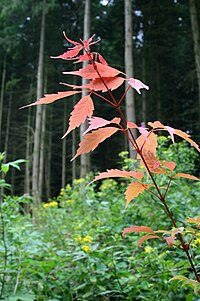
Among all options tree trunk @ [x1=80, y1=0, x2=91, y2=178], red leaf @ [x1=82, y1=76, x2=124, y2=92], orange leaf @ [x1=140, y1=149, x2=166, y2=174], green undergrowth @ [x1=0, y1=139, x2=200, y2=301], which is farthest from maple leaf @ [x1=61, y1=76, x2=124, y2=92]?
tree trunk @ [x1=80, y1=0, x2=91, y2=178]

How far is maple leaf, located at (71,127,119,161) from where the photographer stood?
2.10 ft

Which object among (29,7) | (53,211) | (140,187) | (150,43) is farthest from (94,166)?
(140,187)

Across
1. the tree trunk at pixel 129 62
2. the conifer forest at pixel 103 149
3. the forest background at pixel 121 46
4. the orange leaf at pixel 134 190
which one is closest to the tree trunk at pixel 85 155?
the conifer forest at pixel 103 149

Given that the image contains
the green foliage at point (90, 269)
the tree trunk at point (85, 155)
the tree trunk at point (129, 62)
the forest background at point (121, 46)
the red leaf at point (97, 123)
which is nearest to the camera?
the red leaf at point (97, 123)

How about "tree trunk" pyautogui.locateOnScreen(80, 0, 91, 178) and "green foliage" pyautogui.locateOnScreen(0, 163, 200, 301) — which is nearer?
"green foliage" pyautogui.locateOnScreen(0, 163, 200, 301)

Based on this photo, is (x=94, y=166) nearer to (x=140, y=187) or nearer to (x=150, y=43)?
(x=150, y=43)

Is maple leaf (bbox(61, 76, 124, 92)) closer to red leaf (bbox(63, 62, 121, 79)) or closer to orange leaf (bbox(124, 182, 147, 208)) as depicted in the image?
red leaf (bbox(63, 62, 121, 79))

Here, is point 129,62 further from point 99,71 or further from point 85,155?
point 99,71

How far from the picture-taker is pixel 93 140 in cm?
64

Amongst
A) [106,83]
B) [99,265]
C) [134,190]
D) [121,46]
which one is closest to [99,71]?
[106,83]

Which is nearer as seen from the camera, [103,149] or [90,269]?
[90,269]

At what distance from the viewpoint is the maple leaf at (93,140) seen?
0.64 m

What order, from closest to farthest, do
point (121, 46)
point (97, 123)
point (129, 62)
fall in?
point (97, 123)
point (129, 62)
point (121, 46)

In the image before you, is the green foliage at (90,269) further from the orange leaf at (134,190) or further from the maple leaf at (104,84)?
the maple leaf at (104,84)
